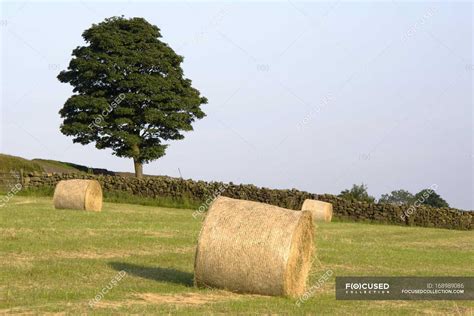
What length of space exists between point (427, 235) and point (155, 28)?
39857mm

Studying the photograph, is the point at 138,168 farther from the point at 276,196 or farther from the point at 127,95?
the point at 276,196

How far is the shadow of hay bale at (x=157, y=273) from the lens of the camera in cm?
1579

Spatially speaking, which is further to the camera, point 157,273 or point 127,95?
point 127,95

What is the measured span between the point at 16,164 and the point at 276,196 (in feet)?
91.4

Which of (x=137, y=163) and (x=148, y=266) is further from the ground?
(x=137, y=163)

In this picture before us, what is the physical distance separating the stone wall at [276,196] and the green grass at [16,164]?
14367mm

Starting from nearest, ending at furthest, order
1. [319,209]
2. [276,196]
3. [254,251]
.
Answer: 1. [254,251]
2. [319,209]
3. [276,196]

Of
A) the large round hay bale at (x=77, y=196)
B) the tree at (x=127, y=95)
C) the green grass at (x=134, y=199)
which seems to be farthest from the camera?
the tree at (x=127, y=95)

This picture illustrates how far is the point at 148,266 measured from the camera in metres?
17.9

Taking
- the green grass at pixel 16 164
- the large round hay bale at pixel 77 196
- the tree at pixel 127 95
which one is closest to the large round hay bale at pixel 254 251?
the large round hay bale at pixel 77 196

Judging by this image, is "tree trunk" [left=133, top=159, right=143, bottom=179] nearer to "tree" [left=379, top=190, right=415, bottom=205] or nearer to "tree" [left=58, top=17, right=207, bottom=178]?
"tree" [left=58, top=17, right=207, bottom=178]

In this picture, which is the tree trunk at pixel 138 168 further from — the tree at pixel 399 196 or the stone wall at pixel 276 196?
the tree at pixel 399 196

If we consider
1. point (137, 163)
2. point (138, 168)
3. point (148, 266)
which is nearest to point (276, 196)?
point (138, 168)

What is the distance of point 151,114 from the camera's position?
62938 mm
